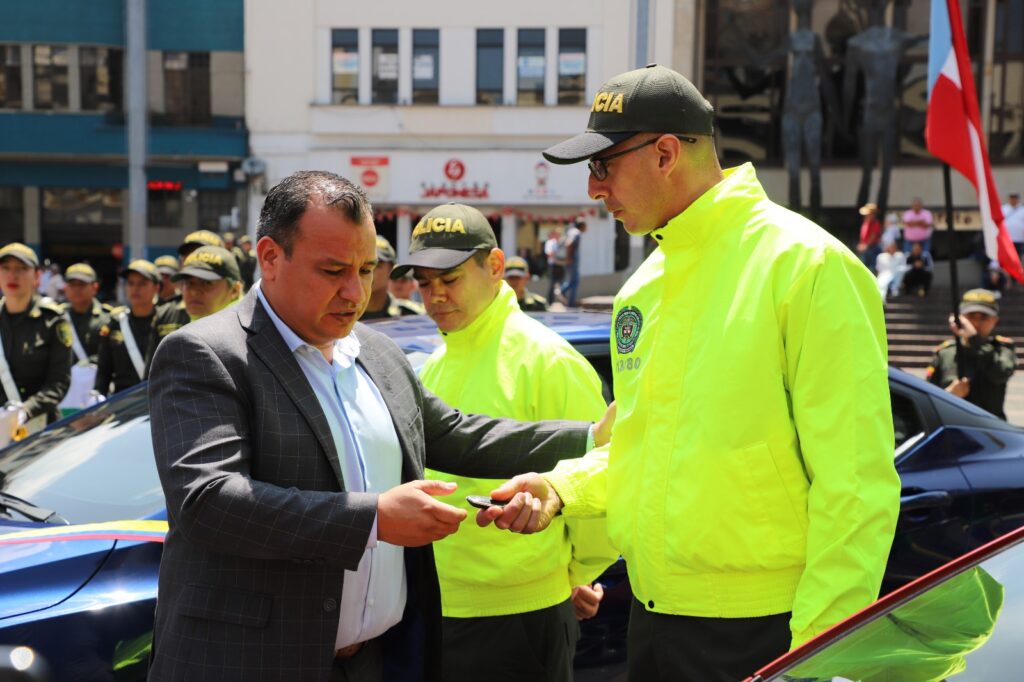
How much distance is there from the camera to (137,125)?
25078mm

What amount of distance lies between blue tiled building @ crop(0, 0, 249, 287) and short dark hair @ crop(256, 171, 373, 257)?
96.2 feet

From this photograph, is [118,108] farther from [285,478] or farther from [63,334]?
[285,478]

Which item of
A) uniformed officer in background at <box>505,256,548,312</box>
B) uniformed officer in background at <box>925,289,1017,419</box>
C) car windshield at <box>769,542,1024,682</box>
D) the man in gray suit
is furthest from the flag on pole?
the man in gray suit

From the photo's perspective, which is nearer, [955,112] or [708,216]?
[708,216]

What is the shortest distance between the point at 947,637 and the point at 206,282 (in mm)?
4830

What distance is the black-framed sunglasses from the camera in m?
2.53

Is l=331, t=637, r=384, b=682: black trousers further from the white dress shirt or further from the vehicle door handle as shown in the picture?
the vehicle door handle

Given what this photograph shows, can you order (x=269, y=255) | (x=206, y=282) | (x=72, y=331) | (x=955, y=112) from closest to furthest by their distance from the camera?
(x=269, y=255)
(x=206, y=282)
(x=955, y=112)
(x=72, y=331)

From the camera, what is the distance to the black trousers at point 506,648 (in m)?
3.30

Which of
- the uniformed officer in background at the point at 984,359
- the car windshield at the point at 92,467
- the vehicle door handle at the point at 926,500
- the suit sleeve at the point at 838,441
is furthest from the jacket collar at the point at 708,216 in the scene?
the uniformed officer in background at the point at 984,359

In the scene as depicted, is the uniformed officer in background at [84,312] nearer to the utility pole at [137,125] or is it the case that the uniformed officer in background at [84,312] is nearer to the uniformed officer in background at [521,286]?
the uniformed officer in background at [521,286]

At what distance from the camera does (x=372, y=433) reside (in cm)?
241

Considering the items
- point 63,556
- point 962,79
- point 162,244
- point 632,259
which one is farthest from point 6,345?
point 162,244

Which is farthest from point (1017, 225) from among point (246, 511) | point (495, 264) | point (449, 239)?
point (246, 511)
